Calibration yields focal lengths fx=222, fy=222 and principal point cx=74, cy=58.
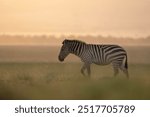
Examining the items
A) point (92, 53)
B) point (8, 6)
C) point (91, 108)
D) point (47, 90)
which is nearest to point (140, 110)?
point (91, 108)

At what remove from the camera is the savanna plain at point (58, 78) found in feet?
4.06

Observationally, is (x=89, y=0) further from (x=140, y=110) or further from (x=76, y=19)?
(x=140, y=110)

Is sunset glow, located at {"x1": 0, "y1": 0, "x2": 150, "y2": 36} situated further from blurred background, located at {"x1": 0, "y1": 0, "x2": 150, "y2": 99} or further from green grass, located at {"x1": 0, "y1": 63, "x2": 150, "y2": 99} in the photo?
green grass, located at {"x1": 0, "y1": 63, "x2": 150, "y2": 99}

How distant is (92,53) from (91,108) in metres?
0.31

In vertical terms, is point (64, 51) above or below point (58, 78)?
above

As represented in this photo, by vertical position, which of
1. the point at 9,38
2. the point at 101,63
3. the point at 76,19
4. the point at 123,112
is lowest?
the point at 123,112

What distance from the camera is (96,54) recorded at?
50.0 inches

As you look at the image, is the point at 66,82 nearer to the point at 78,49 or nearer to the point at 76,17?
the point at 78,49

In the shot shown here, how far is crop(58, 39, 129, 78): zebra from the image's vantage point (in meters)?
1.23

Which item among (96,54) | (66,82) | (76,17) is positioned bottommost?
(66,82)

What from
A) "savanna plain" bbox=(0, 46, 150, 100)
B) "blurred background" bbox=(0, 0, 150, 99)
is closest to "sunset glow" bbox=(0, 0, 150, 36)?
"blurred background" bbox=(0, 0, 150, 99)

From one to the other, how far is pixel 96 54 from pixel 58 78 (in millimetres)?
256

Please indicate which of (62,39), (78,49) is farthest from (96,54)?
(62,39)

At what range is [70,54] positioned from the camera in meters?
1.26
